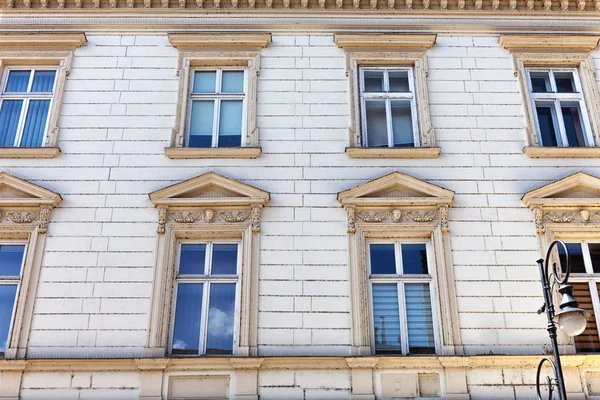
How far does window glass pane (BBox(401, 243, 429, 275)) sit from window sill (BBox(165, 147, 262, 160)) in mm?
2912

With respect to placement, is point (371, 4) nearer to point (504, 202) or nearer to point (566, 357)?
point (504, 202)

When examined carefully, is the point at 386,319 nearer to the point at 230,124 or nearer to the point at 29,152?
the point at 230,124

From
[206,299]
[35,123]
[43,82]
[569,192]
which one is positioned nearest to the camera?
[206,299]

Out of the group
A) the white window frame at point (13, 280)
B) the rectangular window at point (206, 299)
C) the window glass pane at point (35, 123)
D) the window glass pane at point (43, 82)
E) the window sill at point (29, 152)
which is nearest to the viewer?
the white window frame at point (13, 280)

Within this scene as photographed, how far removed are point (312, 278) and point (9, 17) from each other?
Result: 25.2ft

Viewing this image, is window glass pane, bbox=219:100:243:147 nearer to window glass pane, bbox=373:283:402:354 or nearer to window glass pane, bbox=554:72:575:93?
window glass pane, bbox=373:283:402:354

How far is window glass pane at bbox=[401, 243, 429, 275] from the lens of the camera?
10.1 m

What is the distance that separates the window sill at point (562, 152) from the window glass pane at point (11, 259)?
8368mm

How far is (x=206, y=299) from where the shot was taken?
389 inches

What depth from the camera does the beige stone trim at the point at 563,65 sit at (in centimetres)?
1131

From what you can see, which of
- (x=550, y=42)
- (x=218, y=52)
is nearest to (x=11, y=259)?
(x=218, y=52)

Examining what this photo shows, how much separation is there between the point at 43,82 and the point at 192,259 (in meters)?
4.53

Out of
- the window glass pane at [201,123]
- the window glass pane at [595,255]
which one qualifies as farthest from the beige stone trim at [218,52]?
the window glass pane at [595,255]

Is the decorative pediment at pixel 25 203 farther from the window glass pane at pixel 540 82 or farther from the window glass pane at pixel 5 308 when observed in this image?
the window glass pane at pixel 540 82
